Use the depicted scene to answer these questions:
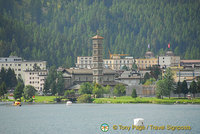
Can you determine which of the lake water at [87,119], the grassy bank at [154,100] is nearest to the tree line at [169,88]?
the grassy bank at [154,100]

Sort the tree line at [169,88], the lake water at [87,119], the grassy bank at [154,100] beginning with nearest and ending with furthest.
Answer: the lake water at [87,119] < the grassy bank at [154,100] < the tree line at [169,88]

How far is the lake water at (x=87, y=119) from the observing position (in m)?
115

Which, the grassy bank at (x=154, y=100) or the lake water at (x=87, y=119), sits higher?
the grassy bank at (x=154, y=100)

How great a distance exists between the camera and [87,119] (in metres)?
139

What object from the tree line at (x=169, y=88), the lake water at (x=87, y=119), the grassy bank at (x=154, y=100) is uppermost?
the tree line at (x=169, y=88)

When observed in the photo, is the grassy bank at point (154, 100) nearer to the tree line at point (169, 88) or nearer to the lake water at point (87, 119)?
the tree line at point (169, 88)

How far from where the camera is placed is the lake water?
115 metres

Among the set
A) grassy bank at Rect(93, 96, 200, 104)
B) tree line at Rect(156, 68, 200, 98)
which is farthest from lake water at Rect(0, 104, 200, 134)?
tree line at Rect(156, 68, 200, 98)

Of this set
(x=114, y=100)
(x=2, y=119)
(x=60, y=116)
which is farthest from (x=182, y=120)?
(x=114, y=100)

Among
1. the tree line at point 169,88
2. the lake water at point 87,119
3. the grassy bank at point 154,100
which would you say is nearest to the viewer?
the lake water at point 87,119

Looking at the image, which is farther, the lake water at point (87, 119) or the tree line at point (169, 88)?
the tree line at point (169, 88)

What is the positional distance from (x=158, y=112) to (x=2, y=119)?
127 feet

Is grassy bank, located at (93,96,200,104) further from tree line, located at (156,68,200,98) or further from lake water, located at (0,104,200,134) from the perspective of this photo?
lake water, located at (0,104,200,134)

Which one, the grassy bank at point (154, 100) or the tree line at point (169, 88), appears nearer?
the grassy bank at point (154, 100)
